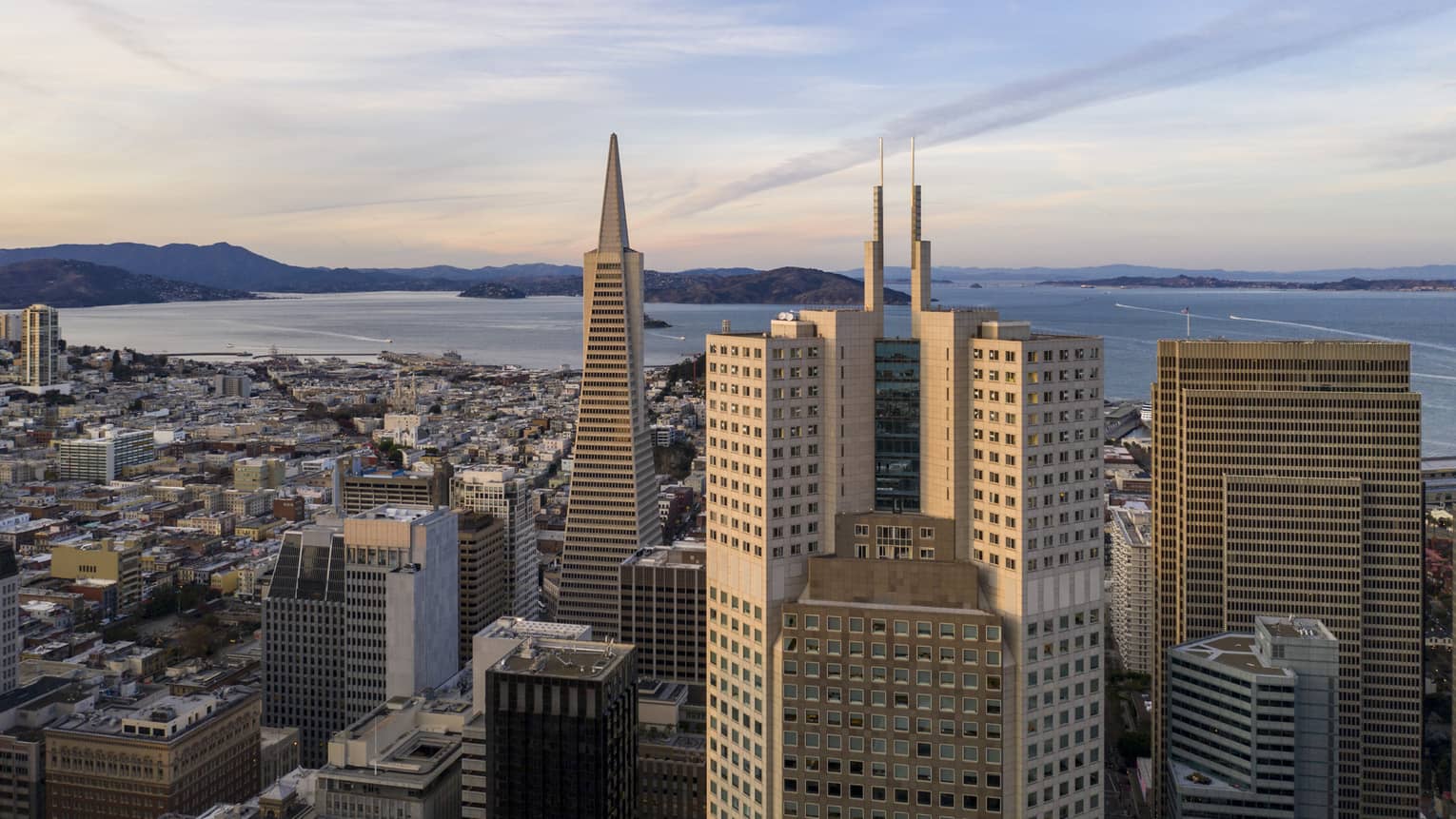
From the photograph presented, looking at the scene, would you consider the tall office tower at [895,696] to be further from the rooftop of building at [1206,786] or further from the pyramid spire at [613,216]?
the pyramid spire at [613,216]

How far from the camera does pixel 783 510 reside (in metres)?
23.7

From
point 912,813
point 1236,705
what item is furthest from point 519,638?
point 1236,705

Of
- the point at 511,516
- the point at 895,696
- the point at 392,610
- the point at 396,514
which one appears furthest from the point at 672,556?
the point at 895,696

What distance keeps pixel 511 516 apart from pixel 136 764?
28.1 meters

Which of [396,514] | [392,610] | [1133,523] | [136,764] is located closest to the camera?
[136,764]

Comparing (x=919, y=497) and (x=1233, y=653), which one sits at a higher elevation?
(x=919, y=497)

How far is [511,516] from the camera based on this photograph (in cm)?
6781

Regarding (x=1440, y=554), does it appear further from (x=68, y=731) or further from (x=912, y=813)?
(x=68, y=731)

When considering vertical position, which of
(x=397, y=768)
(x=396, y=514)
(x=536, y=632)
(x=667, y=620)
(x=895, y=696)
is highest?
(x=895, y=696)

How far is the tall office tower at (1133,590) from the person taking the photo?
59.9 meters

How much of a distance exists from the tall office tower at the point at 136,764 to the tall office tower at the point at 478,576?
1659 centimetres

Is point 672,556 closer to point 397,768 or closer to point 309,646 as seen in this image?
point 309,646

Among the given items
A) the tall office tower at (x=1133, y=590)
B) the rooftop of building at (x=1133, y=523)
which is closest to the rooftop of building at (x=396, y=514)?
the tall office tower at (x=1133, y=590)

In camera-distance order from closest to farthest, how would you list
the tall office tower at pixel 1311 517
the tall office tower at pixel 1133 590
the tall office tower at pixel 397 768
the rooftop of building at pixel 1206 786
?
the tall office tower at pixel 397 768
the rooftop of building at pixel 1206 786
the tall office tower at pixel 1311 517
the tall office tower at pixel 1133 590
